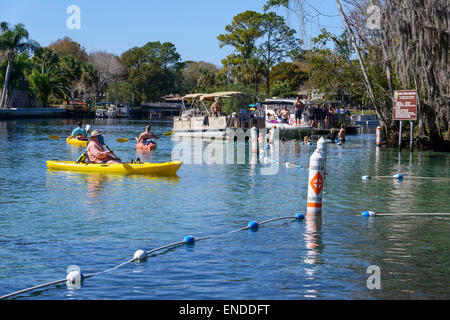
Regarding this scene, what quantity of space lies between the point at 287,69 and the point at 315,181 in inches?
3589

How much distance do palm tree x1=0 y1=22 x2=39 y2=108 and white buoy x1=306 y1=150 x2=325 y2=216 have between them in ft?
265

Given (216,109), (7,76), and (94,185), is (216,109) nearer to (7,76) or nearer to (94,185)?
(94,185)

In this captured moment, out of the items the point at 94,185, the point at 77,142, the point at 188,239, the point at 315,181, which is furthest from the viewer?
the point at 77,142

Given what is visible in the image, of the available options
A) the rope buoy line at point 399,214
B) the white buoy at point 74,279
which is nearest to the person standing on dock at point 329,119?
the rope buoy line at point 399,214

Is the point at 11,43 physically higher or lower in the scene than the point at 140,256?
higher

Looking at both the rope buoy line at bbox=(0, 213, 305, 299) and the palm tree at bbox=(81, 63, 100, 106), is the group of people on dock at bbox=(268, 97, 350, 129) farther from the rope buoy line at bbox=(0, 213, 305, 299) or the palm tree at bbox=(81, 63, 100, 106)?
the palm tree at bbox=(81, 63, 100, 106)

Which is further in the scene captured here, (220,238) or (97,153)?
(97,153)

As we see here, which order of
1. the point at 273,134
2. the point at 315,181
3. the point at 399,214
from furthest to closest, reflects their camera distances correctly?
1. the point at 273,134
2. the point at 399,214
3. the point at 315,181

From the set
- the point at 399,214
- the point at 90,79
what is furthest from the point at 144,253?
the point at 90,79

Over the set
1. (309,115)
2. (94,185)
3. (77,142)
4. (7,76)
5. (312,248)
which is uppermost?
(7,76)

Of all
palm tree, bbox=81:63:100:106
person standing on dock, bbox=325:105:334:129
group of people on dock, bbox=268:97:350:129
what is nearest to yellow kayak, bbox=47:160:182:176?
group of people on dock, bbox=268:97:350:129

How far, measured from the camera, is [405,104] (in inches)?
1309

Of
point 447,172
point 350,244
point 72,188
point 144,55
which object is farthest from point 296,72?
point 350,244
